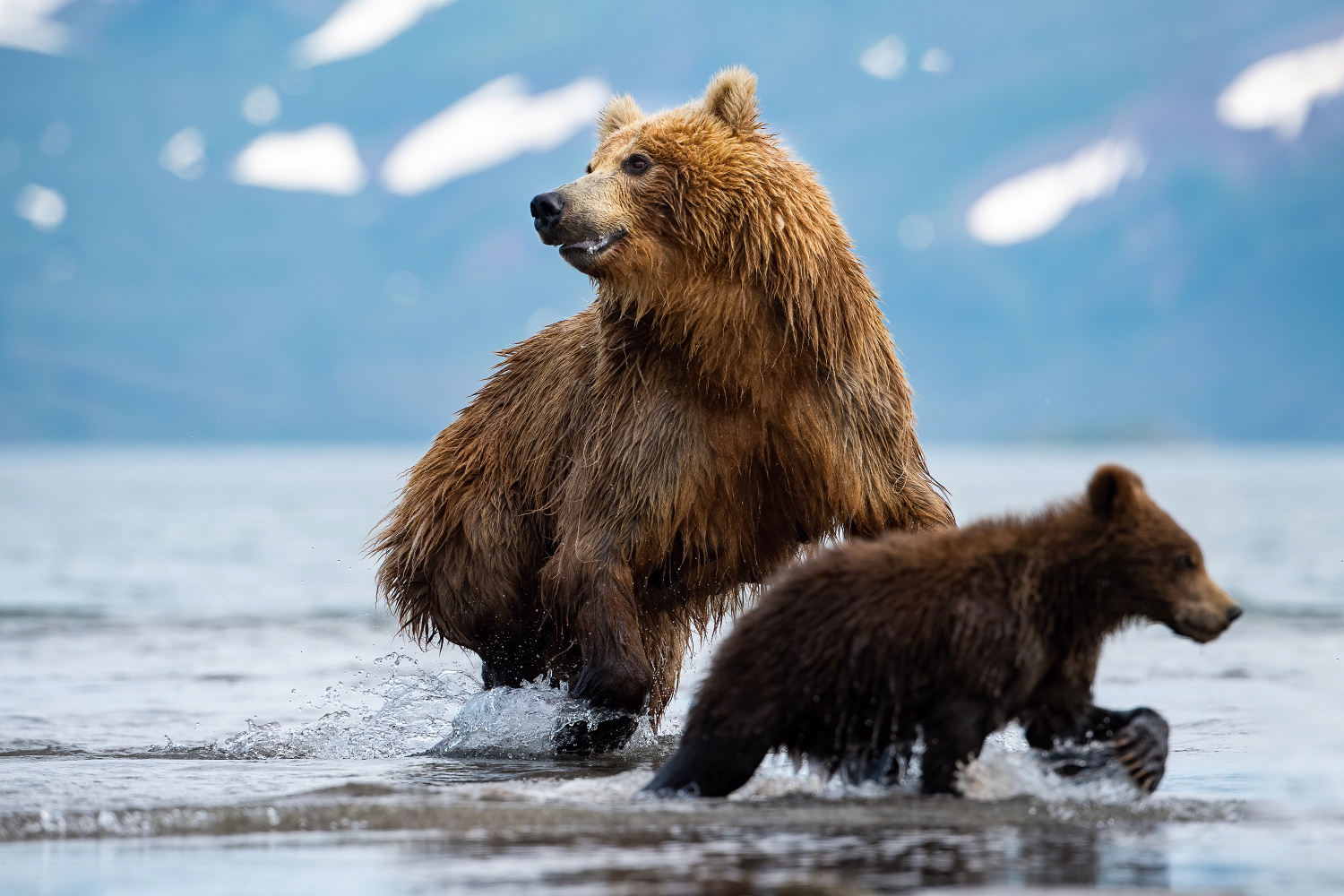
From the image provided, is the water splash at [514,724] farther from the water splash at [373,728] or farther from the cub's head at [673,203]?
the cub's head at [673,203]

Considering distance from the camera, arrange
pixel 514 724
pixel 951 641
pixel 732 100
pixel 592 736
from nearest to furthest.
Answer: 1. pixel 951 641
2. pixel 732 100
3. pixel 592 736
4. pixel 514 724

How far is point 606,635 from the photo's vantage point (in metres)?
6.59

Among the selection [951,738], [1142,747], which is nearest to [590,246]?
[951,738]

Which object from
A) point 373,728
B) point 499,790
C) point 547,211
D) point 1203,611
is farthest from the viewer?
point 373,728

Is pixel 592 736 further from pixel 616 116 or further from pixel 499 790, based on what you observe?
pixel 616 116

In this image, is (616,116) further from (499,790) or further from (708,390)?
(499,790)

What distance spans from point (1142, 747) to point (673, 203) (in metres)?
2.51

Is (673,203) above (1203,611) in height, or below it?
above

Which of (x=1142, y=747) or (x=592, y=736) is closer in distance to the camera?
(x=1142, y=747)

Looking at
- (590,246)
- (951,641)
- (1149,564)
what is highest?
(590,246)

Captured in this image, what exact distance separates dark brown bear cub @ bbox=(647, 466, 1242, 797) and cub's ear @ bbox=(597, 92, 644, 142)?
8.18 feet

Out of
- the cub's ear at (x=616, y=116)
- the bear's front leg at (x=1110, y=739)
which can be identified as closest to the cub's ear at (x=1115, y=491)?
the bear's front leg at (x=1110, y=739)

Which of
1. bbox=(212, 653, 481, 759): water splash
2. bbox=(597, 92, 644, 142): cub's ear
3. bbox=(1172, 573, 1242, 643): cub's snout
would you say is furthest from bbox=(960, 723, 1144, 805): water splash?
bbox=(597, 92, 644, 142): cub's ear

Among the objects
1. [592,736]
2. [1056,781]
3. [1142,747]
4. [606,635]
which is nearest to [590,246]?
[606,635]
